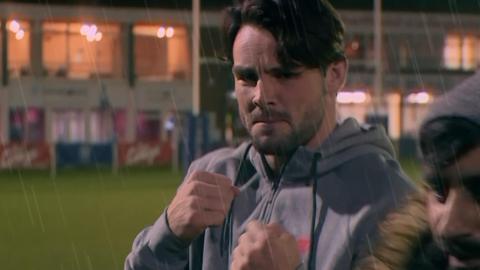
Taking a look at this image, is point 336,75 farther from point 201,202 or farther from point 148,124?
point 148,124

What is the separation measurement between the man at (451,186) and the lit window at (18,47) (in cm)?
4557

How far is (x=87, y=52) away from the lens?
49719mm

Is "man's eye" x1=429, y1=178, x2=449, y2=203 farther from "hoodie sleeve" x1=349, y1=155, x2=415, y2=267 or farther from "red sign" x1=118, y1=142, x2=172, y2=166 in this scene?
"red sign" x1=118, y1=142, x2=172, y2=166

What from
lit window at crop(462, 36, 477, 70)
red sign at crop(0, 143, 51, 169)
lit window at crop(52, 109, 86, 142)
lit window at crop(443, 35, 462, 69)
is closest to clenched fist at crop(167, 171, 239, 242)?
red sign at crop(0, 143, 51, 169)

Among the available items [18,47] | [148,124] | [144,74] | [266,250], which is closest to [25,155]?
[18,47]

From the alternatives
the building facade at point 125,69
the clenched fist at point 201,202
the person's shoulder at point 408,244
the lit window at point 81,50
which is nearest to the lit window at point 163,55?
the building facade at point 125,69

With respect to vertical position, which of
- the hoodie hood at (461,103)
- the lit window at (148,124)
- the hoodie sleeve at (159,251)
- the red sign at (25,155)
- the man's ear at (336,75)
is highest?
the hoodie hood at (461,103)

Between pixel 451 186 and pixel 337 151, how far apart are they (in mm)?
931

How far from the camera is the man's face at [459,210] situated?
138 centimetres

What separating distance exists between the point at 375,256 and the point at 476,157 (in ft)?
0.85

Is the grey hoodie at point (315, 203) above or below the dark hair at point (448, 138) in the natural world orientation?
below

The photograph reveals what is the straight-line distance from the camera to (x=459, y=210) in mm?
1408

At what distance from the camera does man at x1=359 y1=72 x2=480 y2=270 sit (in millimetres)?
1387

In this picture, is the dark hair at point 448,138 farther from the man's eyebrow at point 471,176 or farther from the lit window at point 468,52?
the lit window at point 468,52
